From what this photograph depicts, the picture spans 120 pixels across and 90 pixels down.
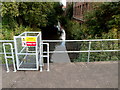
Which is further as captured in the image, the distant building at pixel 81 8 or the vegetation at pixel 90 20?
the distant building at pixel 81 8

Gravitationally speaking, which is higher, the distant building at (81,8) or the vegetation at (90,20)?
the distant building at (81,8)

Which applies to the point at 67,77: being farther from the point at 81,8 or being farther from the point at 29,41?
the point at 81,8

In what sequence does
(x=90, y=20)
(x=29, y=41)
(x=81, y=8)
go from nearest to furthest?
(x=29, y=41), (x=90, y=20), (x=81, y=8)

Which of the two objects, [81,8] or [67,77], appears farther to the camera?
[81,8]

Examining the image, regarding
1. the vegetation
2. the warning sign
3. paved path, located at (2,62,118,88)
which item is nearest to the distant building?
the vegetation

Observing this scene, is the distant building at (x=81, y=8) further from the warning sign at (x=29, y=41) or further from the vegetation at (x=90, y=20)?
the warning sign at (x=29, y=41)

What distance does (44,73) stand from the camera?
3.42 m

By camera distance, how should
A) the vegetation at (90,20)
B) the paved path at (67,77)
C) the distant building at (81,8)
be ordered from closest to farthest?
1. the paved path at (67,77)
2. the vegetation at (90,20)
3. the distant building at (81,8)

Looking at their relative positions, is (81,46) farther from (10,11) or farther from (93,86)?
(10,11)

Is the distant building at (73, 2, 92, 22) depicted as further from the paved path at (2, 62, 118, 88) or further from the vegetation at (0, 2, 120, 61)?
the paved path at (2, 62, 118, 88)

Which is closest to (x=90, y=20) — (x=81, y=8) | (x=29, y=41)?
(x=29, y=41)

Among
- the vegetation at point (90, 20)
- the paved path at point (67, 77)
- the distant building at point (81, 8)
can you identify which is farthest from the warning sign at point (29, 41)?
the distant building at point (81, 8)

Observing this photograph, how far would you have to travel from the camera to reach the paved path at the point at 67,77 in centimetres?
290

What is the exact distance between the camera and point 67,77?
3.22m
